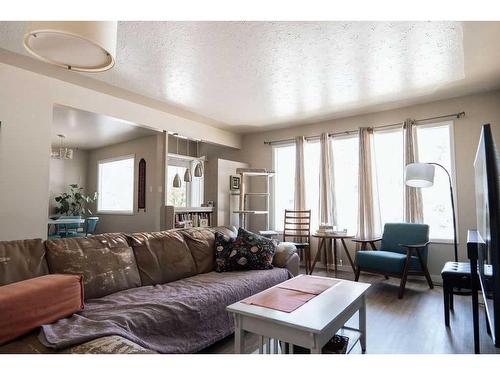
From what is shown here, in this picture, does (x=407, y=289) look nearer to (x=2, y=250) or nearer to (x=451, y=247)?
(x=451, y=247)

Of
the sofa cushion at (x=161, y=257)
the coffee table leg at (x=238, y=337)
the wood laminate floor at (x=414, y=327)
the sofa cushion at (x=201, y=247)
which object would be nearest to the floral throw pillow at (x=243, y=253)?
the sofa cushion at (x=201, y=247)

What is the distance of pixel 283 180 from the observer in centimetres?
548

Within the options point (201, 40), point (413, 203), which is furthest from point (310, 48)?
point (413, 203)

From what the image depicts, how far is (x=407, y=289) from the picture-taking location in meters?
3.54

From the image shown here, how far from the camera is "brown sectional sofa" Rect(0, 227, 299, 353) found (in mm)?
1327

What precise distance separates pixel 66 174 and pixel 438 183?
25.6 ft

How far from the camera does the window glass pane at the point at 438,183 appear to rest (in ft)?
12.9

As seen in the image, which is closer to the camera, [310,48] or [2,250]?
[2,250]

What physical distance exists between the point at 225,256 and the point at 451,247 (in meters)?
3.14

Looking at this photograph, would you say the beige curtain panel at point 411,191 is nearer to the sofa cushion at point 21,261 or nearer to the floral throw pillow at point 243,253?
the floral throw pillow at point 243,253

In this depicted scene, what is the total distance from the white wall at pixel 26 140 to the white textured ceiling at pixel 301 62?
365mm

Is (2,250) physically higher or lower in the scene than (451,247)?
higher

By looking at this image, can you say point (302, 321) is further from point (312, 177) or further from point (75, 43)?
point (312, 177)
